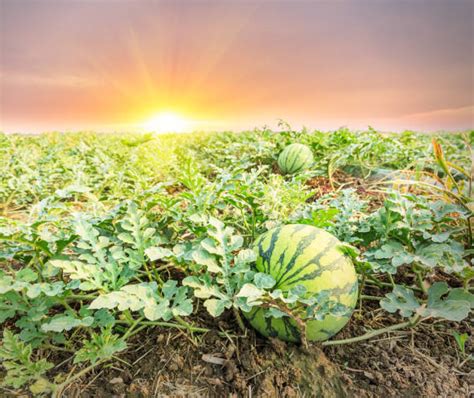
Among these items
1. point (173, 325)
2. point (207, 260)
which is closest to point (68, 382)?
point (173, 325)

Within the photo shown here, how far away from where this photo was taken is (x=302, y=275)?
1.64 m

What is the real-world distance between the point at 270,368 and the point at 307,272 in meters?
0.48

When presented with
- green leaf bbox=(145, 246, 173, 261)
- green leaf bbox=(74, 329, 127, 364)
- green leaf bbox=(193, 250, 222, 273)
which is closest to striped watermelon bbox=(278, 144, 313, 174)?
green leaf bbox=(193, 250, 222, 273)

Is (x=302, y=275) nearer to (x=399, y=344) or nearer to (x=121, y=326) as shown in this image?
(x=399, y=344)

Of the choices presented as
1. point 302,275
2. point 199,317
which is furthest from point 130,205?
point 302,275

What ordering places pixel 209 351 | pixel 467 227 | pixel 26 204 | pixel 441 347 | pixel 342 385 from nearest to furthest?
pixel 342 385 → pixel 209 351 → pixel 441 347 → pixel 467 227 → pixel 26 204

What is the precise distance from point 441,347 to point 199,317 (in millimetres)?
1315

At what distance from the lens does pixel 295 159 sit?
441 cm

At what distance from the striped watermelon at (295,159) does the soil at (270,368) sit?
273cm

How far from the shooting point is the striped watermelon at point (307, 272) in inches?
64.6

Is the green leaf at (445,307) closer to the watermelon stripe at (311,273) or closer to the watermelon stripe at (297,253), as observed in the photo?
the watermelon stripe at (311,273)

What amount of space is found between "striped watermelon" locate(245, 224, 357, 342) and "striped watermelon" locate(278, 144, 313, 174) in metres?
2.69

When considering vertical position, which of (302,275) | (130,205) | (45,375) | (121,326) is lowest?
(45,375)

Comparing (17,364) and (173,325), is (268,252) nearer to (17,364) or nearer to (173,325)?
(173,325)
